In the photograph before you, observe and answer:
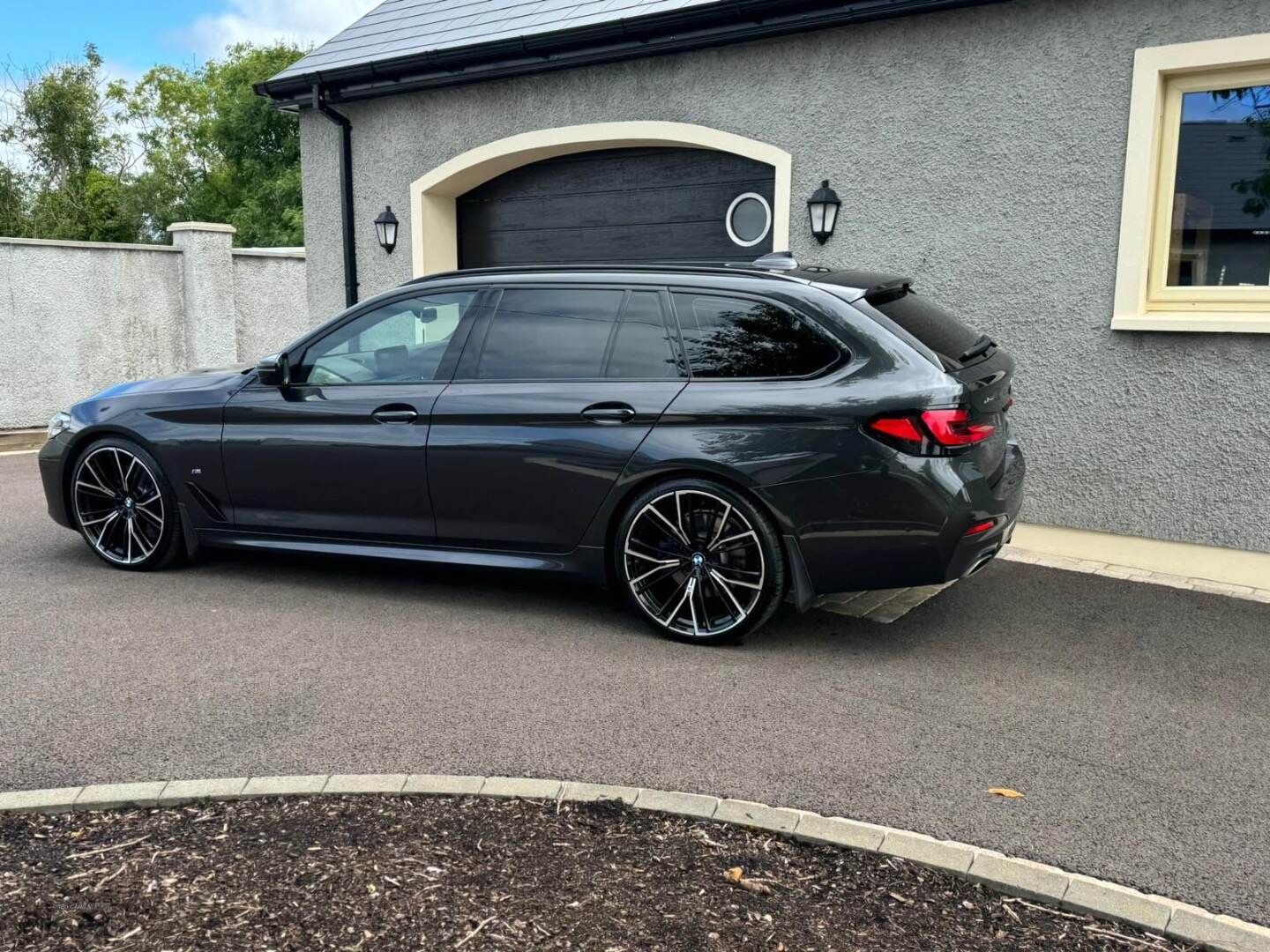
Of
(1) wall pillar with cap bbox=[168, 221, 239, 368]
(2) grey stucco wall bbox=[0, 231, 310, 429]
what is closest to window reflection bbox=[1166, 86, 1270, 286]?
(1) wall pillar with cap bbox=[168, 221, 239, 368]

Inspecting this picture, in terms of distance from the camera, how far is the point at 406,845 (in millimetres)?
3227

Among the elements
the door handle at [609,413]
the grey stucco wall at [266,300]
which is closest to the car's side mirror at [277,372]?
the door handle at [609,413]

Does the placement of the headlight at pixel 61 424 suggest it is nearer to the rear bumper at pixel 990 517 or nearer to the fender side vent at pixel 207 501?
the fender side vent at pixel 207 501

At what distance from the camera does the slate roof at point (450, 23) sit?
28.1 feet

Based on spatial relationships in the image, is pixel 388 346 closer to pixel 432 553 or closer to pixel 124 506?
pixel 432 553

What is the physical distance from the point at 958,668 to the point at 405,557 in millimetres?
2743

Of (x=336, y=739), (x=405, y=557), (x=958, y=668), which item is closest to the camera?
(x=336, y=739)

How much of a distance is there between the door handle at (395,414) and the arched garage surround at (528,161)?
11.1 ft

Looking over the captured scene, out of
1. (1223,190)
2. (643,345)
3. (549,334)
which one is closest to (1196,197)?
(1223,190)

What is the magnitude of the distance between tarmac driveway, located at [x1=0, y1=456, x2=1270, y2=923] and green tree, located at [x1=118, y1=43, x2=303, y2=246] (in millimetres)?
36755

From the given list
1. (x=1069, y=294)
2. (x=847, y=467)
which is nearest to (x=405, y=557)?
(x=847, y=467)

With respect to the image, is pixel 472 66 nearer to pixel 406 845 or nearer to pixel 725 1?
pixel 725 1

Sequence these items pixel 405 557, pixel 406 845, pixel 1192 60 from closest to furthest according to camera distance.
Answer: pixel 406 845 → pixel 405 557 → pixel 1192 60

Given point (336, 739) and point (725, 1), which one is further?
point (725, 1)
